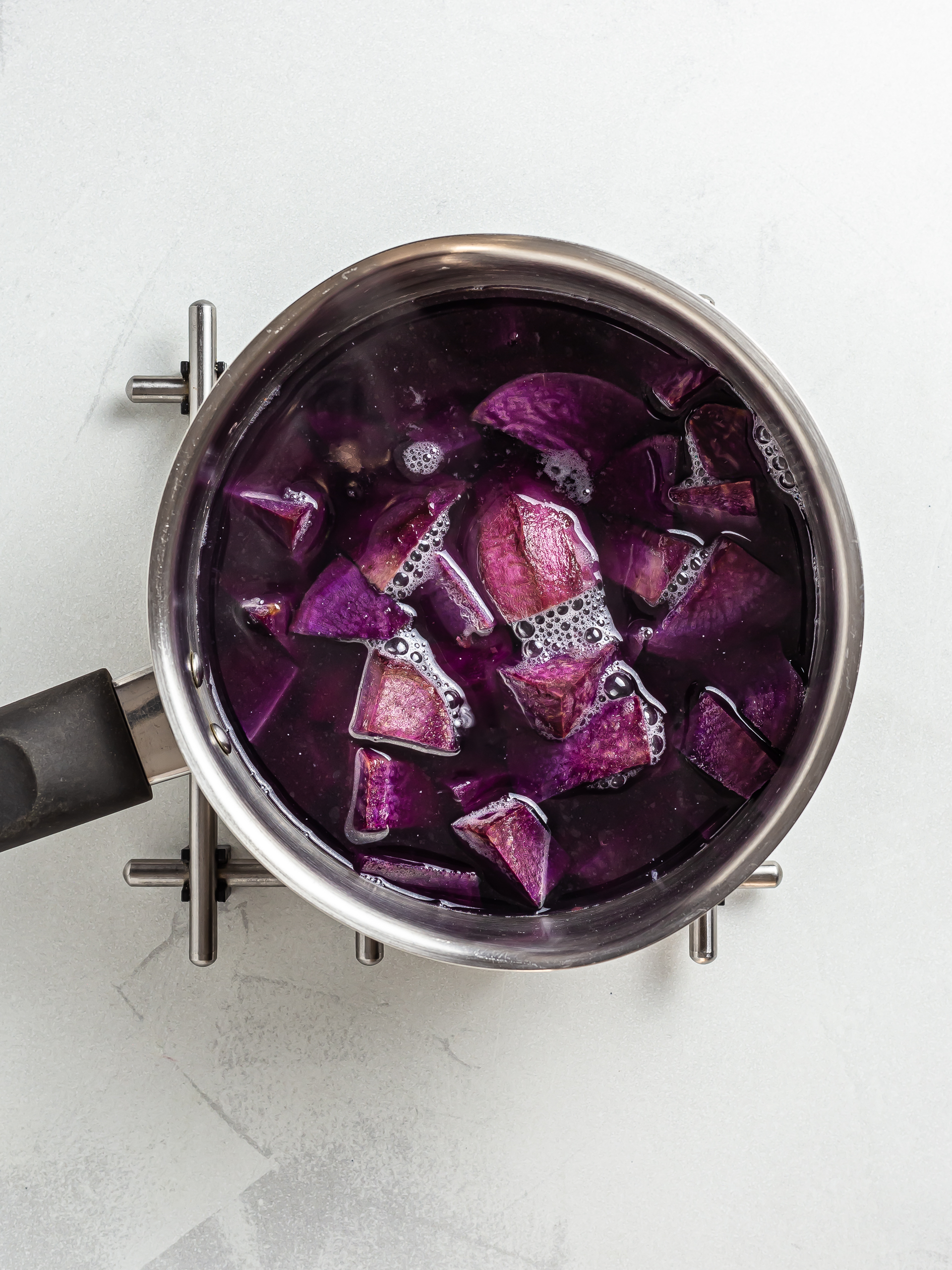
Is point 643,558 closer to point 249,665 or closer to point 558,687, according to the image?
point 558,687

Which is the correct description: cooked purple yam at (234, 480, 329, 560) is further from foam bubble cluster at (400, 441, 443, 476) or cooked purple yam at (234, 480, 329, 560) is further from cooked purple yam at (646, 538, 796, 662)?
cooked purple yam at (646, 538, 796, 662)

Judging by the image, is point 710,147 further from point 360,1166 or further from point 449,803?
point 360,1166

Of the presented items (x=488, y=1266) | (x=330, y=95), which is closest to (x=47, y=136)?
(x=330, y=95)

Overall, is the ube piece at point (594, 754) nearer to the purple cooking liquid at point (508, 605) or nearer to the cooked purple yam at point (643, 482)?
the purple cooking liquid at point (508, 605)

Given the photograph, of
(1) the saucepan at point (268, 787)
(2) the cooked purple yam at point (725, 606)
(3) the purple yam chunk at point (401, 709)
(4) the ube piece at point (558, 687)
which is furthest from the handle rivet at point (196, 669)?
(2) the cooked purple yam at point (725, 606)

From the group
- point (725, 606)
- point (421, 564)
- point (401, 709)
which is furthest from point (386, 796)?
point (725, 606)

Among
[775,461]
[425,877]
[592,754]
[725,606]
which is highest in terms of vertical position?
[775,461]
